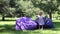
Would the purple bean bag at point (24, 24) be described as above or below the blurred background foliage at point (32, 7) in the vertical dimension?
below

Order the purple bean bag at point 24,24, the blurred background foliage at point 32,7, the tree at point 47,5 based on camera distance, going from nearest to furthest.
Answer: the purple bean bag at point 24,24 → the blurred background foliage at point 32,7 → the tree at point 47,5

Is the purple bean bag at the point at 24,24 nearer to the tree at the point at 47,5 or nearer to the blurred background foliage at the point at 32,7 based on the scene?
the blurred background foliage at the point at 32,7

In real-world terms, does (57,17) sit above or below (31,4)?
below

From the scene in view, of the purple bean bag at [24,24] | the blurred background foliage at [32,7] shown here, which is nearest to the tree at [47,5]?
the blurred background foliage at [32,7]

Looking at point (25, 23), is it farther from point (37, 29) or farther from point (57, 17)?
point (57, 17)

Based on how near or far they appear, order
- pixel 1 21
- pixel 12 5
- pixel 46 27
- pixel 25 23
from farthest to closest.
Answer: pixel 1 21 < pixel 12 5 < pixel 46 27 < pixel 25 23

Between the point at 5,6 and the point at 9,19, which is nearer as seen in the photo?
the point at 5,6

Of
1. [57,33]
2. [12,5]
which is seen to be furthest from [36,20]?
[12,5]

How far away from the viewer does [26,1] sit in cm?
1258

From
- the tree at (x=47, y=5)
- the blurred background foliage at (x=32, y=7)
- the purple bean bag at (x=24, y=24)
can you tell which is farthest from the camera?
the tree at (x=47, y=5)

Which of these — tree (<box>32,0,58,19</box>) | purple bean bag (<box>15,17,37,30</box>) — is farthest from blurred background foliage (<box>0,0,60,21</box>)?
purple bean bag (<box>15,17,37,30</box>)

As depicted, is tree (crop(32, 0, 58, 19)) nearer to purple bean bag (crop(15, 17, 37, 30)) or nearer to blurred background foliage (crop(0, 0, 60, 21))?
blurred background foliage (crop(0, 0, 60, 21))

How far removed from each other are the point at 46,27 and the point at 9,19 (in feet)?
14.3

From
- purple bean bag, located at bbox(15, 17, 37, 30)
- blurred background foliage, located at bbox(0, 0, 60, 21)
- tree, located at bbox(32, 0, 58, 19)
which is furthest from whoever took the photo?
tree, located at bbox(32, 0, 58, 19)
